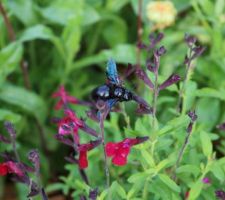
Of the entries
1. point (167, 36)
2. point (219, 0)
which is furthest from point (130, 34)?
point (219, 0)

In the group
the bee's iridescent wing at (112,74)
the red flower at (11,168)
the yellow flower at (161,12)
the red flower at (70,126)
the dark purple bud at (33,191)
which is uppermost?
the yellow flower at (161,12)

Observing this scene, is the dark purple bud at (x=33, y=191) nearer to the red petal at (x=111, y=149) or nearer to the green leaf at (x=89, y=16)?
the red petal at (x=111, y=149)

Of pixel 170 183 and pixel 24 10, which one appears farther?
pixel 24 10

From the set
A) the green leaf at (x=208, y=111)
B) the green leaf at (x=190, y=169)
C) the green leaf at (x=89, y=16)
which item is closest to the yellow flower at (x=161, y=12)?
the green leaf at (x=89, y=16)

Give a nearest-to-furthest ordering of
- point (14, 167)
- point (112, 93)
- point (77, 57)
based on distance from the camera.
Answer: point (112, 93), point (14, 167), point (77, 57)

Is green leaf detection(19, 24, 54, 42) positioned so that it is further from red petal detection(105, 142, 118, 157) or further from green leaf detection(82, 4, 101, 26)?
red petal detection(105, 142, 118, 157)

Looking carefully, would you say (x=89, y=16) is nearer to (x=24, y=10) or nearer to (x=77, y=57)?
(x=24, y=10)

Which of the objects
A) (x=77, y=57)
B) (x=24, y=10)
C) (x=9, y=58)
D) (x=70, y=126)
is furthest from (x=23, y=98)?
(x=70, y=126)

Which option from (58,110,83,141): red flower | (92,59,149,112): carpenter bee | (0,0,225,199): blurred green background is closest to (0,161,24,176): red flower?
(58,110,83,141): red flower
